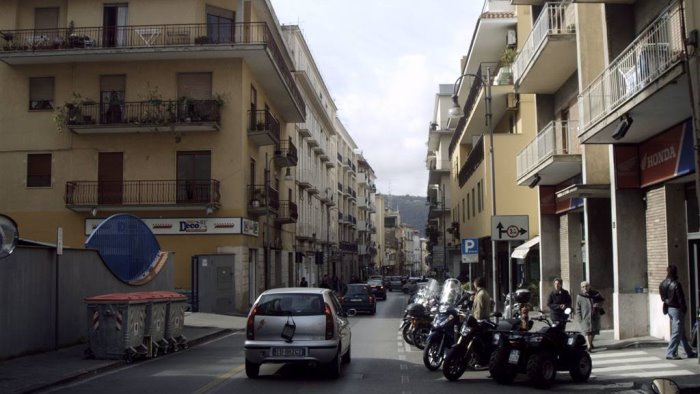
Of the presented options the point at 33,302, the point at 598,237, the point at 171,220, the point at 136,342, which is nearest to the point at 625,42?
the point at 598,237

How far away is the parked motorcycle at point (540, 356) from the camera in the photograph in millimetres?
11602

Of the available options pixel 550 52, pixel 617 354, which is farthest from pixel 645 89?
pixel 550 52

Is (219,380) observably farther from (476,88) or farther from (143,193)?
(476,88)

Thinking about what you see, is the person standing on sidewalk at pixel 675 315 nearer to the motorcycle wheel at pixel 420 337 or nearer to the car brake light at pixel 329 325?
the motorcycle wheel at pixel 420 337

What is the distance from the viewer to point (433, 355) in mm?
13414

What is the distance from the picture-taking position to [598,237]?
19641 millimetres

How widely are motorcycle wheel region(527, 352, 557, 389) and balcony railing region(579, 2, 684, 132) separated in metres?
5.26

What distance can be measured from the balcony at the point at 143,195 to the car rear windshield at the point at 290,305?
20861 millimetres

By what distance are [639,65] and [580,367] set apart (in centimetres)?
612

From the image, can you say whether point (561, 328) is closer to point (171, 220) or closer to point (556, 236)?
point (556, 236)

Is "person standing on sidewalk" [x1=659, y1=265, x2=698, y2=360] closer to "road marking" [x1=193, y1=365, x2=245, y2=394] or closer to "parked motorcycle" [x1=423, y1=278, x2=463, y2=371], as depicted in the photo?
"parked motorcycle" [x1=423, y1=278, x2=463, y2=371]

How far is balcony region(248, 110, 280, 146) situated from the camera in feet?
114

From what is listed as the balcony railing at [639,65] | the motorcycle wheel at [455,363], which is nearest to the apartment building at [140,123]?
the balcony railing at [639,65]

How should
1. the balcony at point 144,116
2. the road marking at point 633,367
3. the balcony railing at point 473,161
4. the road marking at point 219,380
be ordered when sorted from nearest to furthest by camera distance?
the road marking at point 219,380 < the road marking at point 633,367 < the balcony at point 144,116 < the balcony railing at point 473,161
